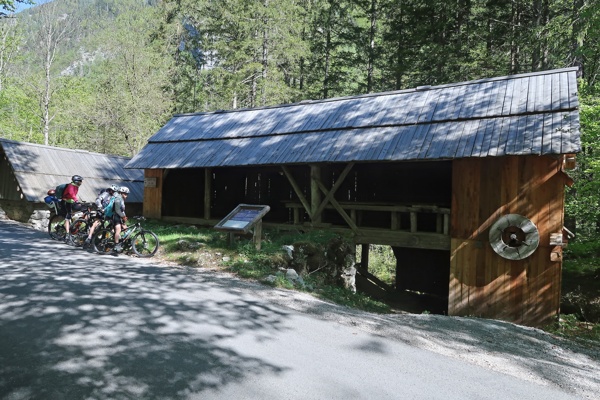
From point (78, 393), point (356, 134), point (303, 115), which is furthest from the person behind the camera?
point (303, 115)

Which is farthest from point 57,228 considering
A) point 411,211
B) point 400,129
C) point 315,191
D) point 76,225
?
point 400,129

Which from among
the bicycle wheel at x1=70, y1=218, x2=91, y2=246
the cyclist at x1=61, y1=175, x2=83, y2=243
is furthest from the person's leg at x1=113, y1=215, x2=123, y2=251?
the cyclist at x1=61, y1=175, x2=83, y2=243

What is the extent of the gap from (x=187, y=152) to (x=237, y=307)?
978 cm

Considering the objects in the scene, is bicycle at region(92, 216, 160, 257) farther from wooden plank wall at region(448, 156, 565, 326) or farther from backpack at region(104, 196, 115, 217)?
wooden plank wall at region(448, 156, 565, 326)

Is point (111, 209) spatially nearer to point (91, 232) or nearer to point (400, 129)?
point (91, 232)

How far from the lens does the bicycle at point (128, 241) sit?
9469 millimetres

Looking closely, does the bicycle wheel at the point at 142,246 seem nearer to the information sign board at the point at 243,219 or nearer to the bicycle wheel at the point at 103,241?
the bicycle wheel at the point at 103,241

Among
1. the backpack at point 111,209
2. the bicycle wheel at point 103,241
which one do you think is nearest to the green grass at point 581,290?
the backpack at point 111,209

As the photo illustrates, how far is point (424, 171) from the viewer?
12.8m

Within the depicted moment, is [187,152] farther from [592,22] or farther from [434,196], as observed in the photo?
[592,22]

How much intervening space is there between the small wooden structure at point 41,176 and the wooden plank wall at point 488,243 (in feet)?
49.9

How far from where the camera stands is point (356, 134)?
37.3 feet

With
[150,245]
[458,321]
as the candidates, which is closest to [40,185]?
[150,245]

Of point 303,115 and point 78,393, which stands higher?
point 303,115
